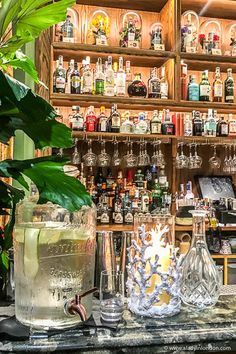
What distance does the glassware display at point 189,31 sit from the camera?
3559 mm

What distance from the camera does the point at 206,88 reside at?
3.58 metres

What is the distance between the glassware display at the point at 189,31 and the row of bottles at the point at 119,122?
0.55 meters

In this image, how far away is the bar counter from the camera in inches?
31.5

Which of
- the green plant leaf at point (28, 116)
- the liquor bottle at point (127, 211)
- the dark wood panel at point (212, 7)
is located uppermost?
the dark wood panel at point (212, 7)

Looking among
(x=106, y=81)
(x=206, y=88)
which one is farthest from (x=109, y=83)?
(x=206, y=88)

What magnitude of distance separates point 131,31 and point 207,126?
3.11ft

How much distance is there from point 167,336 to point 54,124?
46 cm

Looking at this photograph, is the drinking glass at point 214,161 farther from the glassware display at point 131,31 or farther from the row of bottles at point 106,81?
the glassware display at point 131,31

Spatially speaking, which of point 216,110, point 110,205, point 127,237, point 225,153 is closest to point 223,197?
point 225,153

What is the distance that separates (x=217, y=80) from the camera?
3660 millimetres

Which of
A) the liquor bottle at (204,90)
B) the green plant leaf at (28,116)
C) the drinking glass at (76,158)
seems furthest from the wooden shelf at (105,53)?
the green plant leaf at (28,116)

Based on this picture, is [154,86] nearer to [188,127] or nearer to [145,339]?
[188,127]

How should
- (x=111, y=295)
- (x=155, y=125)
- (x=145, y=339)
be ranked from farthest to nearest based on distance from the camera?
1. (x=155, y=125)
2. (x=111, y=295)
3. (x=145, y=339)

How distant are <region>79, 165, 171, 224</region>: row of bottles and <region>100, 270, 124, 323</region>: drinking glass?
2.48 meters
